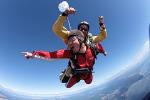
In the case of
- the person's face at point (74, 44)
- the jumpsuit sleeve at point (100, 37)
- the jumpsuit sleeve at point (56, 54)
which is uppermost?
the jumpsuit sleeve at point (100, 37)

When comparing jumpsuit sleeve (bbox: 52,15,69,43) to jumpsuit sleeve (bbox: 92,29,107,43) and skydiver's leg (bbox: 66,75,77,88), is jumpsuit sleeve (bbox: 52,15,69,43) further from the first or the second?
skydiver's leg (bbox: 66,75,77,88)

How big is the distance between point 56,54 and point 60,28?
0.77 feet

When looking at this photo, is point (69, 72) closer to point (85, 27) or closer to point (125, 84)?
point (85, 27)

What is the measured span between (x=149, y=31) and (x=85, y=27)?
3.34 meters

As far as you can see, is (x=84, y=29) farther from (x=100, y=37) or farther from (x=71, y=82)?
(x=71, y=82)

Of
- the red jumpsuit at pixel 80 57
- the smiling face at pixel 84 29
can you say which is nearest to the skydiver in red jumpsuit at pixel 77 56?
the red jumpsuit at pixel 80 57

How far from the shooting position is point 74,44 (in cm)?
361

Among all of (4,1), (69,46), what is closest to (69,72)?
(69,46)

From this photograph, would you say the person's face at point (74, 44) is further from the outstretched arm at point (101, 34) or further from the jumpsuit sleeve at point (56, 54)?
the outstretched arm at point (101, 34)

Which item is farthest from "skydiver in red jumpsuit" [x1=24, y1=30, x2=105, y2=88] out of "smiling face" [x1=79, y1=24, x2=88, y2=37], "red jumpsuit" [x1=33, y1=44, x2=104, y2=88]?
"smiling face" [x1=79, y1=24, x2=88, y2=37]

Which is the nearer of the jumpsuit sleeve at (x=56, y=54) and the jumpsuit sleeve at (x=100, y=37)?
the jumpsuit sleeve at (x=56, y=54)

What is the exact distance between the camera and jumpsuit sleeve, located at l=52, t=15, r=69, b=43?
3381mm

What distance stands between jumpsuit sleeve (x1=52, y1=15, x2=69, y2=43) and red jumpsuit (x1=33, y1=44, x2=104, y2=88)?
0.13 metres

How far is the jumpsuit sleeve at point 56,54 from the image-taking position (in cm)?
345
